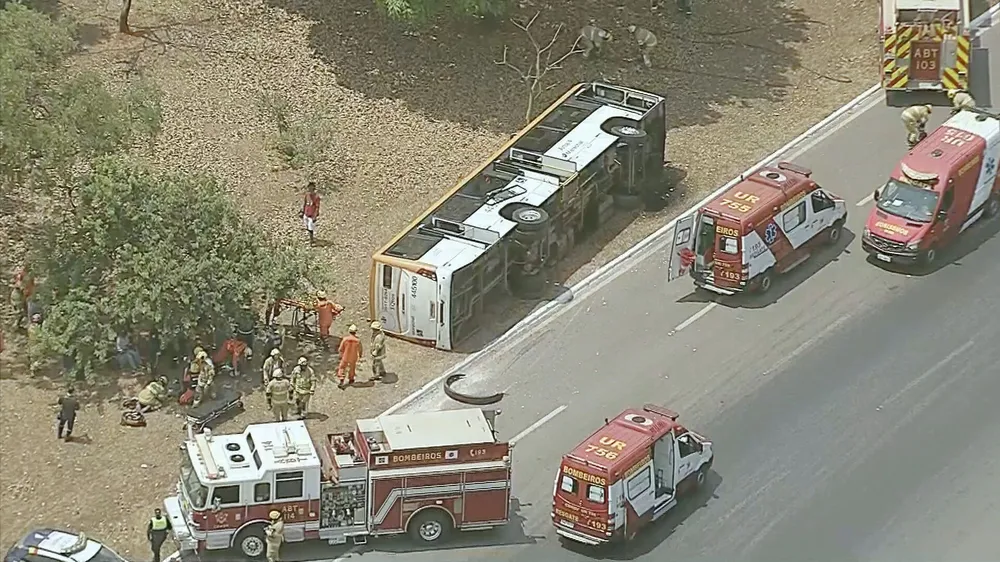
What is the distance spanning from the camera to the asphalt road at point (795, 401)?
35.0 meters

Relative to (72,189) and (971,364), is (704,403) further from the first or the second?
(72,189)

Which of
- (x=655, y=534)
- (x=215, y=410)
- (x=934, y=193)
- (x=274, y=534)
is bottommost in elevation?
(x=655, y=534)

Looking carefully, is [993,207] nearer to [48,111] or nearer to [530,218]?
[530,218]

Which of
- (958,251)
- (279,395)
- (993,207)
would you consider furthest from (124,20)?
(993,207)

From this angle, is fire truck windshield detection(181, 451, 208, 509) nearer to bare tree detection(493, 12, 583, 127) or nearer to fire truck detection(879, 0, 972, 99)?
bare tree detection(493, 12, 583, 127)

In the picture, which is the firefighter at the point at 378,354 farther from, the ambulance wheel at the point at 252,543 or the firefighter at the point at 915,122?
the firefighter at the point at 915,122

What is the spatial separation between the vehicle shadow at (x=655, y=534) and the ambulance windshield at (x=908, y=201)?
32.4 ft

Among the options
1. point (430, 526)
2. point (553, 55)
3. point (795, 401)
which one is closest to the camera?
point (430, 526)

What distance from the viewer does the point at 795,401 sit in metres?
39.0

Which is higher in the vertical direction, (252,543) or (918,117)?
(918,117)

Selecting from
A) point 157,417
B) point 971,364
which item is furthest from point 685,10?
point 157,417

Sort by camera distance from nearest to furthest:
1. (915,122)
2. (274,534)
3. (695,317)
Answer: (274,534) → (695,317) → (915,122)

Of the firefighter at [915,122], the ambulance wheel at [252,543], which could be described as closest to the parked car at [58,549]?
the ambulance wheel at [252,543]

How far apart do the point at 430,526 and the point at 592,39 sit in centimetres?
2178
